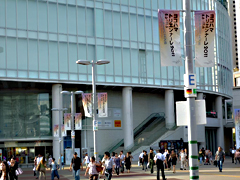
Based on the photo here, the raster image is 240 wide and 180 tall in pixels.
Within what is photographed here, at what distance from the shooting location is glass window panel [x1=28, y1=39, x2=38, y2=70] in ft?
166

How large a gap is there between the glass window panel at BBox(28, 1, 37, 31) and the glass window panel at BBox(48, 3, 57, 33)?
160cm

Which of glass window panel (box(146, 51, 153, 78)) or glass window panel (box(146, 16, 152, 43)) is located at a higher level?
glass window panel (box(146, 16, 152, 43))

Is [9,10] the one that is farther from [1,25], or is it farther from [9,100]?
[9,100]

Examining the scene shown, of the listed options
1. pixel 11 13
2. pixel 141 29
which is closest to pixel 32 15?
pixel 11 13

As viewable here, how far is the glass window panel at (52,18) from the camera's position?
2055 inches

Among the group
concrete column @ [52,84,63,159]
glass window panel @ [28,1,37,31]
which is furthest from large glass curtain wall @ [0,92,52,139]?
glass window panel @ [28,1,37,31]

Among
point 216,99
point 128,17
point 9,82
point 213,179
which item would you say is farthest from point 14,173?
A: point 216,99

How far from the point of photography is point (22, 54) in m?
50.2

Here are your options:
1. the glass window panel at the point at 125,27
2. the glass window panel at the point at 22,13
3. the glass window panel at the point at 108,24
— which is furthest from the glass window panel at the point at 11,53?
the glass window panel at the point at 125,27

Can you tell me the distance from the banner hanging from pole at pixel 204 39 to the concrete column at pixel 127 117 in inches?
1724

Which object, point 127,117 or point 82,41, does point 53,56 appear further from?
point 127,117

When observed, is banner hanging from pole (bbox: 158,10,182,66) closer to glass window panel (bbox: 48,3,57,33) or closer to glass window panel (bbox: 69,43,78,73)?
glass window panel (bbox: 69,43,78,73)

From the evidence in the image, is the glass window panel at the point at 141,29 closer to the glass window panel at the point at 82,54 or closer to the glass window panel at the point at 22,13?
the glass window panel at the point at 82,54

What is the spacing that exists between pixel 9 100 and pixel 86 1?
1455 centimetres
